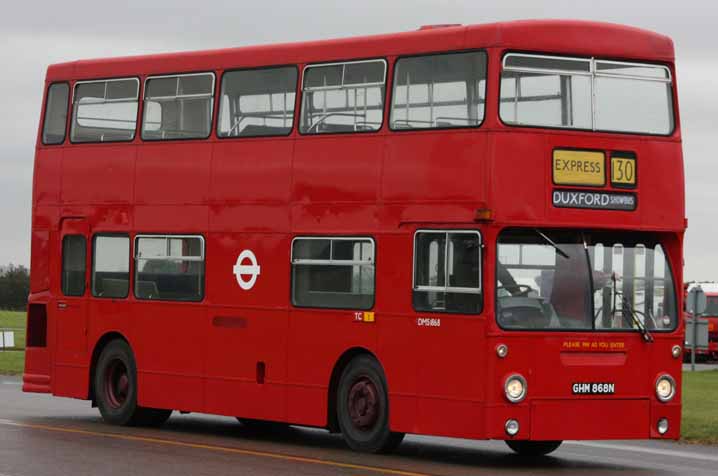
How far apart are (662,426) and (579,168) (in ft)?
9.17

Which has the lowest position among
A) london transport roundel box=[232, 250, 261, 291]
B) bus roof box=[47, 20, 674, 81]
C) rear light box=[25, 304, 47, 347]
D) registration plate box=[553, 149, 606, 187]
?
rear light box=[25, 304, 47, 347]

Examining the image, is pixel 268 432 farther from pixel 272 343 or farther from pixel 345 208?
pixel 345 208

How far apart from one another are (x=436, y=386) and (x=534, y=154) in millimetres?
2601

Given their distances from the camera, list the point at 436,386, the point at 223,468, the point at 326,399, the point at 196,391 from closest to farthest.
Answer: the point at 223,468 → the point at 436,386 → the point at 326,399 → the point at 196,391

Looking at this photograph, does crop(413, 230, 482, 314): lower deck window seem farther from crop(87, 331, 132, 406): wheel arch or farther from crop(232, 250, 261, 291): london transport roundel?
crop(87, 331, 132, 406): wheel arch

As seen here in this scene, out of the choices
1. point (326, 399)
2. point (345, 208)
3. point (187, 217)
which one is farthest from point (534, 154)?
point (187, 217)

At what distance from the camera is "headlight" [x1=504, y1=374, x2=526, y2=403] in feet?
58.4

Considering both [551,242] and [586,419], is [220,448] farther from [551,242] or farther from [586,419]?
[551,242]

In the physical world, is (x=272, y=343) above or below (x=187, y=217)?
below

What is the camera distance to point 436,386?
18484 millimetres

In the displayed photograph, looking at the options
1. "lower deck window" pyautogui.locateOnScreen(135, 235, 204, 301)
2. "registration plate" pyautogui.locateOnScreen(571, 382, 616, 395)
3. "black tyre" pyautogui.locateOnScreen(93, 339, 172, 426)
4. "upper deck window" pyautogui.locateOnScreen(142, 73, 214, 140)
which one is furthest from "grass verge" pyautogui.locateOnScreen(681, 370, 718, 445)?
"upper deck window" pyautogui.locateOnScreen(142, 73, 214, 140)

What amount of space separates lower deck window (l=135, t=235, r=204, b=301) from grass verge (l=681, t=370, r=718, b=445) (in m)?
6.43

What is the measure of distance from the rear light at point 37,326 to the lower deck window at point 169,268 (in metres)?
2.07

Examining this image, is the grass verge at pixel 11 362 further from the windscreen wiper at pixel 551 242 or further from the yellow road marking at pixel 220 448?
the windscreen wiper at pixel 551 242
